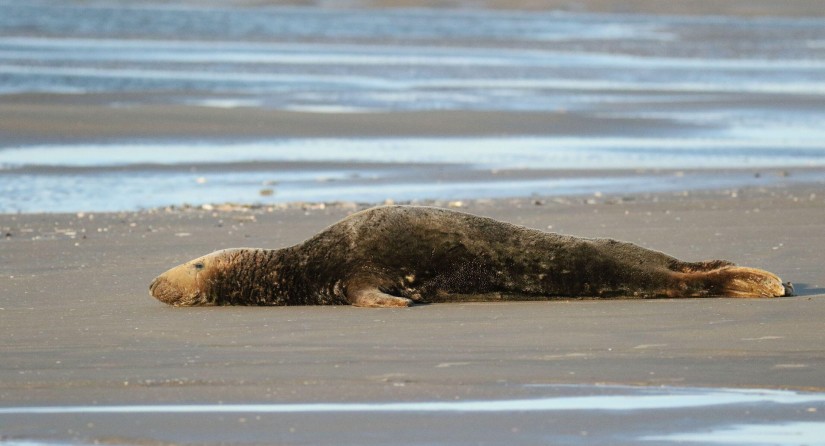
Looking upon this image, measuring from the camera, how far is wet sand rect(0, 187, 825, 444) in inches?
211

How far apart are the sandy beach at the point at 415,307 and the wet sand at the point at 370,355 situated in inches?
0.8

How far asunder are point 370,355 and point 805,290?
9.10ft

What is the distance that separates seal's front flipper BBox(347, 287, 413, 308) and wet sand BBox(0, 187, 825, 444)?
73mm

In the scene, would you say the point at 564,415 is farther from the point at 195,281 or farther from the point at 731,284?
the point at 195,281

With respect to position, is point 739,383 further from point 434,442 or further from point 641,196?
point 641,196

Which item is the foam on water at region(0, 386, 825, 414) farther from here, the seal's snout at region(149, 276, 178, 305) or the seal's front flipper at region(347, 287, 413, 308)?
the seal's snout at region(149, 276, 178, 305)

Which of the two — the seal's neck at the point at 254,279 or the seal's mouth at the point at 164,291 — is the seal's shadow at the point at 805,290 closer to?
the seal's neck at the point at 254,279

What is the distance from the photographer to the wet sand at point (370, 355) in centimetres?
536

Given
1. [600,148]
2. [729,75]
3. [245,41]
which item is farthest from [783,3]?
[600,148]

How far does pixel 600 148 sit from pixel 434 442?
46.0 ft

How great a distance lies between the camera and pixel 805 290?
26.2 feet

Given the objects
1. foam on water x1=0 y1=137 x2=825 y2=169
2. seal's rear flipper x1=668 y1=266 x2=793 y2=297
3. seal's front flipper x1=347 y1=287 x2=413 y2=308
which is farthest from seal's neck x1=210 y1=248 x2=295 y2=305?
foam on water x1=0 y1=137 x2=825 y2=169

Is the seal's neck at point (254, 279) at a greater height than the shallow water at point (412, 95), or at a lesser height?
lesser

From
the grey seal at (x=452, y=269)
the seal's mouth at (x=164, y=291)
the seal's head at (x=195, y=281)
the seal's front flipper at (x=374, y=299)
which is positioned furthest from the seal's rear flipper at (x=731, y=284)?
the seal's mouth at (x=164, y=291)
